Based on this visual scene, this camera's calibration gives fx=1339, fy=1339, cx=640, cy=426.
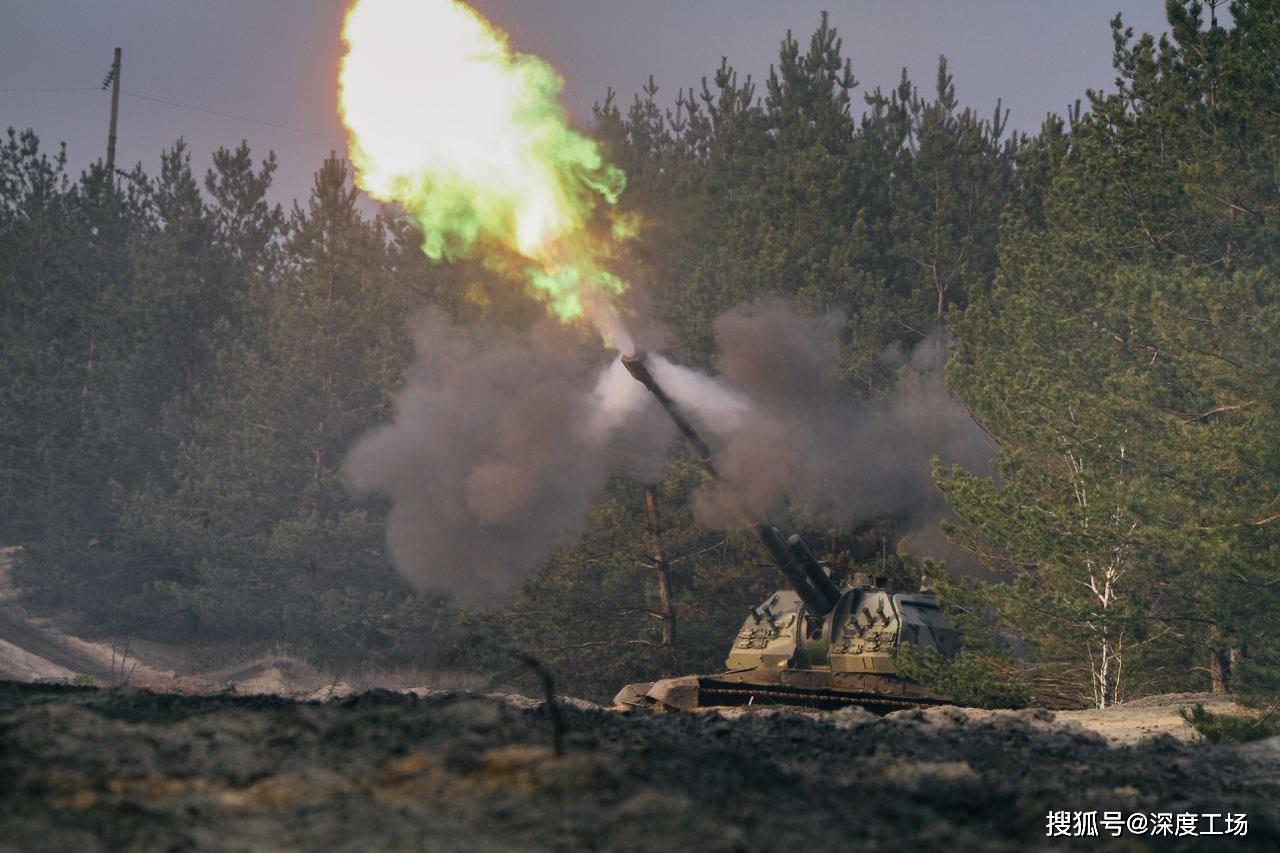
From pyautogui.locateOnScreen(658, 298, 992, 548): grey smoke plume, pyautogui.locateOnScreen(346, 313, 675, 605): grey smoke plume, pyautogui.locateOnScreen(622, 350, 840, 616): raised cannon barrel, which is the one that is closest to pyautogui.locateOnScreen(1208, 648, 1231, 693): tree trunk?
pyautogui.locateOnScreen(622, 350, 840, 616): raised cannon barrel

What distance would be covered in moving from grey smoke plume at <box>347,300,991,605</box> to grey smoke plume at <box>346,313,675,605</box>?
0.04 m

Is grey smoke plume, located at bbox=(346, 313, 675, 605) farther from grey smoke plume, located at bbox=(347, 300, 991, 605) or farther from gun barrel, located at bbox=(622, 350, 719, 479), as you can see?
gun barrel, located at bbox=(622, 350, 719, 479)

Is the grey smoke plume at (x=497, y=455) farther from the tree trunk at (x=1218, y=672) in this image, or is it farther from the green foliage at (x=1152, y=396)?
the tree trunk at (x=1218, y=672)

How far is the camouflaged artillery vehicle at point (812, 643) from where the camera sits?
18.8 meters

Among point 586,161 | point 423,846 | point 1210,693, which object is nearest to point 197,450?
point 586,161

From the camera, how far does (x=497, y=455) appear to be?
3117 cm

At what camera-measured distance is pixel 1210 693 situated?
19125 millimetres

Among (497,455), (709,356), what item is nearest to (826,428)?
(709,356)

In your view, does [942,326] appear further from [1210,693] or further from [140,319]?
[140,319]

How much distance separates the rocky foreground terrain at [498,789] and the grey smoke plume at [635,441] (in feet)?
57.2

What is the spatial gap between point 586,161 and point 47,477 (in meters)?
25.1

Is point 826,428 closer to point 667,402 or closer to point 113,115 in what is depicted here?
point 667,402

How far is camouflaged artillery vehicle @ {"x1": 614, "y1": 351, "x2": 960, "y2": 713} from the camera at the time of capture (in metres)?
18.8

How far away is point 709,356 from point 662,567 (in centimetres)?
500
